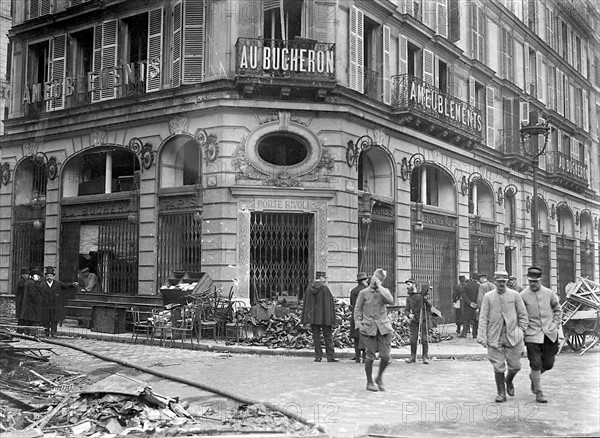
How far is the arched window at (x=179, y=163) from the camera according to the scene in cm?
1842

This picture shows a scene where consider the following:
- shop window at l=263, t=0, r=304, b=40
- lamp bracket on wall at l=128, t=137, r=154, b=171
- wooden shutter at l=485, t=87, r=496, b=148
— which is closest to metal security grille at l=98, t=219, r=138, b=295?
lamp bracket on wall at l=128, t=137, r=154, b=171

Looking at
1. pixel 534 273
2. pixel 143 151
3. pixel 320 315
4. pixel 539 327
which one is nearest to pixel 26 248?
pixel 143 151

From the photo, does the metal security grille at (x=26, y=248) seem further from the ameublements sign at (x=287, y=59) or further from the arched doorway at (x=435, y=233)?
the arched doorway at (x=435, y=233)

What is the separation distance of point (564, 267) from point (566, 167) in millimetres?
5023

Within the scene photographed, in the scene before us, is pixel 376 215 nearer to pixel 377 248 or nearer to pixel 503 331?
pixel 377 248

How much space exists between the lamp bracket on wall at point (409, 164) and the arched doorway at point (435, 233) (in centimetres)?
77

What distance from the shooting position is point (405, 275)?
784 inches

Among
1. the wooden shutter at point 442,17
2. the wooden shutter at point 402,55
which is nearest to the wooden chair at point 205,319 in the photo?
the wooden shutter at point 402,55

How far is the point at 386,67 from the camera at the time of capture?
19.8 meters

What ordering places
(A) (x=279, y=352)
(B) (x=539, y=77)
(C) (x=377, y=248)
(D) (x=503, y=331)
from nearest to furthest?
(D) (x=503, y=331) → (A) (x=279, y=352) → (C) (x=377, y=248) → (B) (x=539, y=77)

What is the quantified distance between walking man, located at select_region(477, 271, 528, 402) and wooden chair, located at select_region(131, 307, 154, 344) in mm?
8801

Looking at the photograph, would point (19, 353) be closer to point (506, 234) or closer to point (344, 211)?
point (344, 211)

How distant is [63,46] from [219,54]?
6612 mm

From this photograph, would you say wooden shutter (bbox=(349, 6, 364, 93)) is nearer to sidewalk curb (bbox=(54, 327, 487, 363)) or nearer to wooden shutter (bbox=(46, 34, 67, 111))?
sidewalk curb (bbox=(54, 327, 487, 363))
